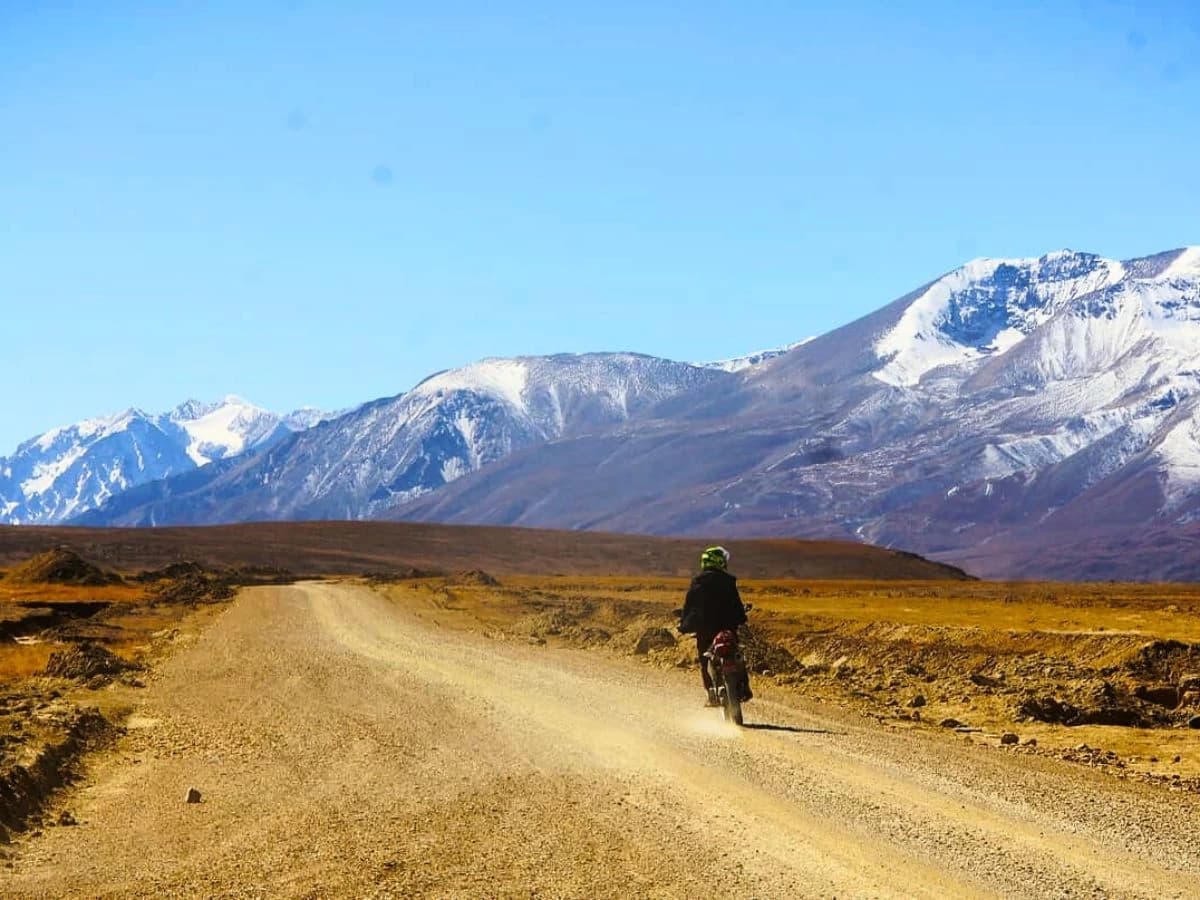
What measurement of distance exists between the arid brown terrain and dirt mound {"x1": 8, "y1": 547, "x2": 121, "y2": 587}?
4443 cm

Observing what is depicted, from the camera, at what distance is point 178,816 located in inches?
535

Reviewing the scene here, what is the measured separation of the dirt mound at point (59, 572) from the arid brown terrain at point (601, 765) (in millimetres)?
44427

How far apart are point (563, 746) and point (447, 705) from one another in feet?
17.0

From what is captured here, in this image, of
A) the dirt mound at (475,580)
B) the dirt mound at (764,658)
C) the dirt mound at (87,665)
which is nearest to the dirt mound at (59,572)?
the dirt mound at (475,580)

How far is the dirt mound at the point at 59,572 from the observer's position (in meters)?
80.7

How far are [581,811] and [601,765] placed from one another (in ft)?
8.27

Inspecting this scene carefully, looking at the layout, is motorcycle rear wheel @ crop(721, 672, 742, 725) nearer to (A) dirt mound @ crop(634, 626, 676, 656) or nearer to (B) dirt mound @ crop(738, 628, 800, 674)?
(B) dirt mound @ crop(738, 628, 800, 674)

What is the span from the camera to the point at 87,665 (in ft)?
93.2

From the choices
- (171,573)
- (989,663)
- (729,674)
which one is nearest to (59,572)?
(171,573)

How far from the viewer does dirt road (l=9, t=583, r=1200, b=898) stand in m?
10.4

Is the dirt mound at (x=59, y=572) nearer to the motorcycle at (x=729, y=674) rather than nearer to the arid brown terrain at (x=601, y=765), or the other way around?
the arid brown terrain at (x=601, y=765)

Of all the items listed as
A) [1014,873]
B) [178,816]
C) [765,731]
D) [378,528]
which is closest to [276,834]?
[178,816]

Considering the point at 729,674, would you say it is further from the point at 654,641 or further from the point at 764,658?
the point at 654,641

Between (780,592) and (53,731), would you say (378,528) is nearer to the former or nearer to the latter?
(780,592)
